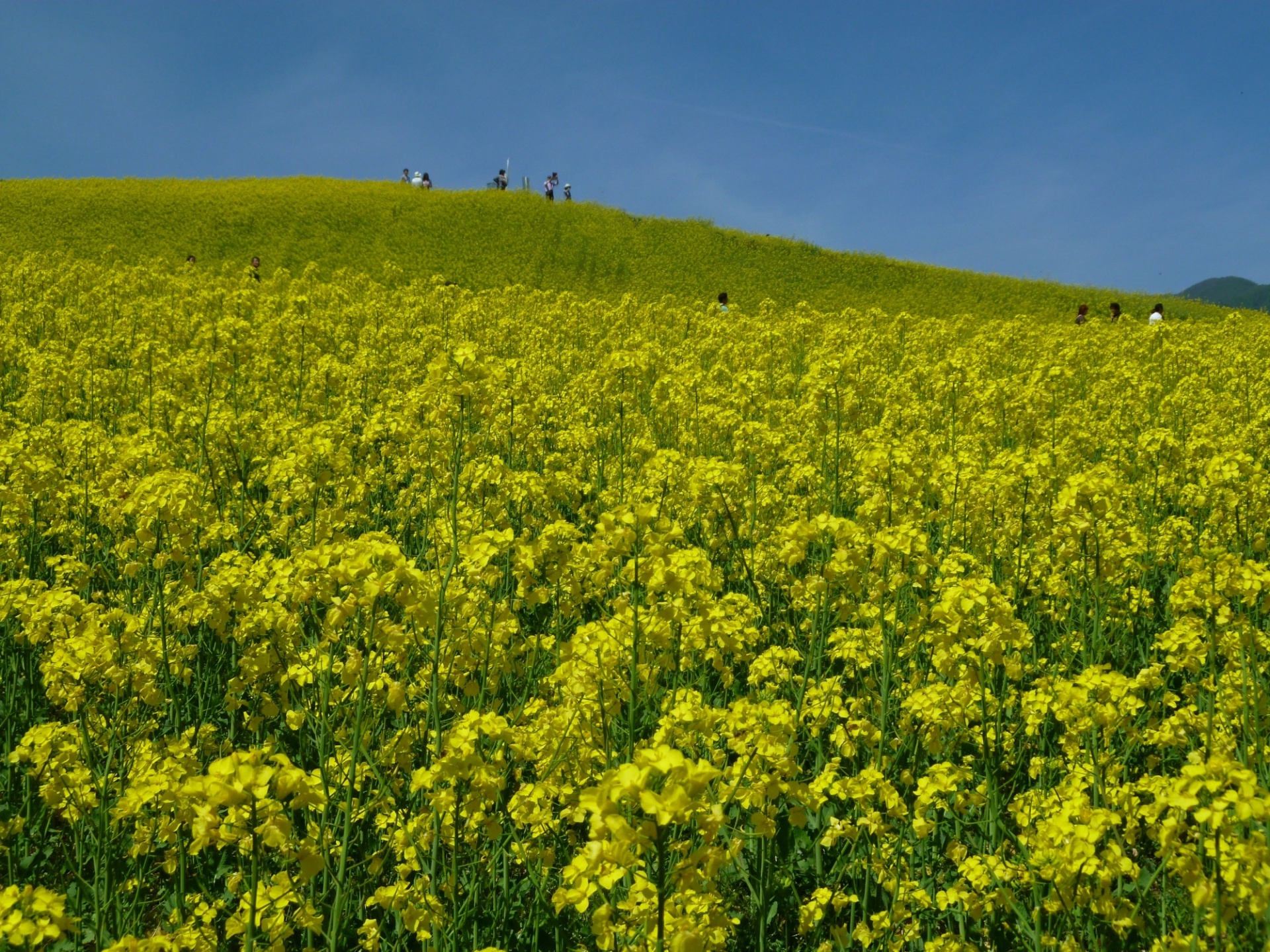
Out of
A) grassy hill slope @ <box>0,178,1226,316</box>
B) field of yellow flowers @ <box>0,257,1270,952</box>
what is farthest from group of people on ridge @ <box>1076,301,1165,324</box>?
field of yellow flowers @ <box>0,257,1270,952</box>

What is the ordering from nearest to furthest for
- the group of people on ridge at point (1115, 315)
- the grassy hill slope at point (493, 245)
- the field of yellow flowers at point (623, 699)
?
the field of yellow flowers at point (623, 699), the group of people on ridge at point (1115, 315), the grassy hill slope at point (493, 245)

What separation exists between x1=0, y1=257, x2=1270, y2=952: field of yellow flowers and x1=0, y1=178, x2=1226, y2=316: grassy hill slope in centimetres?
1797

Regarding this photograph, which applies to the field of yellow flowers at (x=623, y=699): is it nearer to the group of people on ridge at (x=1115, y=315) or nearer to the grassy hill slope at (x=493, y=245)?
the group of people on ridge at (x=1115, y=315)

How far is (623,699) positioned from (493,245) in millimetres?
28026

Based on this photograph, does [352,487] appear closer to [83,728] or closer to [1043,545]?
[83,728]

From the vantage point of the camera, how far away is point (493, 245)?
28703 mm

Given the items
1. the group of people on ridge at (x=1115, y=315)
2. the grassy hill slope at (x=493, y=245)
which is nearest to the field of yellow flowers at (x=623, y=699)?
the group of people on ridge at (x=1115, y=315)

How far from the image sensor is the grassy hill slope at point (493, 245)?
2495 centimetres

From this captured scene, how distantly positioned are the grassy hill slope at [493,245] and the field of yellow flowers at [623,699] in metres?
18.0

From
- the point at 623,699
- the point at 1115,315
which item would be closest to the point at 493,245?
the point at 1115,315

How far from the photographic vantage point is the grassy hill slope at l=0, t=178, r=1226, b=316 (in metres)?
25.0

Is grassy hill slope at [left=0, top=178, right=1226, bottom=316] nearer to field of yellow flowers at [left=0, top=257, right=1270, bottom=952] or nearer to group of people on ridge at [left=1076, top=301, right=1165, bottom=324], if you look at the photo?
group of people on ridge at [left=1076, top=301, right=1165, bottom=324]

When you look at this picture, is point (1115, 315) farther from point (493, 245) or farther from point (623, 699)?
point (623, 699)

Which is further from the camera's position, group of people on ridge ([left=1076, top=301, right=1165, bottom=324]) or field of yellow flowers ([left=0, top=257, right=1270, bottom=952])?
group of people on ridge ([left=1076, top=301, right=1165, bottom=324])
